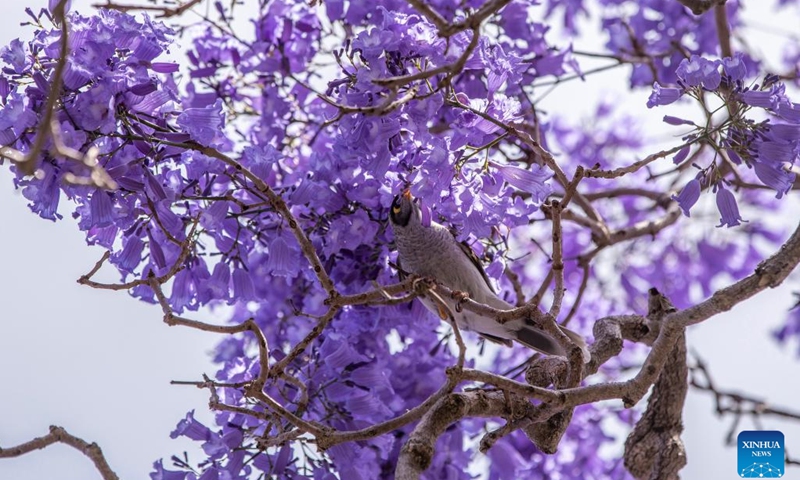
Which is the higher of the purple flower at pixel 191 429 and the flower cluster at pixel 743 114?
the flower cluster at pixel 743 114

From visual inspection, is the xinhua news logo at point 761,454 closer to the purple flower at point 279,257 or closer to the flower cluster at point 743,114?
the flower cluster at point 743,114

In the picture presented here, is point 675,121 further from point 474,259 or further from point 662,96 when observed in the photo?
point 474,259

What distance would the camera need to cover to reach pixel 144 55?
7.82 ft

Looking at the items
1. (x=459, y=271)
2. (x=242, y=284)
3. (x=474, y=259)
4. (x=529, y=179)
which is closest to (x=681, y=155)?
(x=529, y=179)

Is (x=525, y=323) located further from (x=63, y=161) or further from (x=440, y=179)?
(x=63, y=161)

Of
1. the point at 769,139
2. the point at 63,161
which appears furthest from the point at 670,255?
the point at 63,161

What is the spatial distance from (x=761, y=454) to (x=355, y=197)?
1595 millimetres

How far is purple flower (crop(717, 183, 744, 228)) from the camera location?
243 centimetres

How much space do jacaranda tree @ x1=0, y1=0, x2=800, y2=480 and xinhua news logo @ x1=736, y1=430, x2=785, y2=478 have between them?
0.16m

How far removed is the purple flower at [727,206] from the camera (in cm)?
243

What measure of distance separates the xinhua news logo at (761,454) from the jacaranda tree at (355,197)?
0.16m

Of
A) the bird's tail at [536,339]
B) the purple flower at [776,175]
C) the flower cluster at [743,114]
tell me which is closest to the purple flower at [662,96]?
the flower cluster at [743,114]

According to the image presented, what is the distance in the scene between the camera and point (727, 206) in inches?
95.7

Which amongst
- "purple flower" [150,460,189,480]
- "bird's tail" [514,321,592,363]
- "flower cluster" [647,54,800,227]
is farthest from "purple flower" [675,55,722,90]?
"purple flower" [150,460,189,480]
